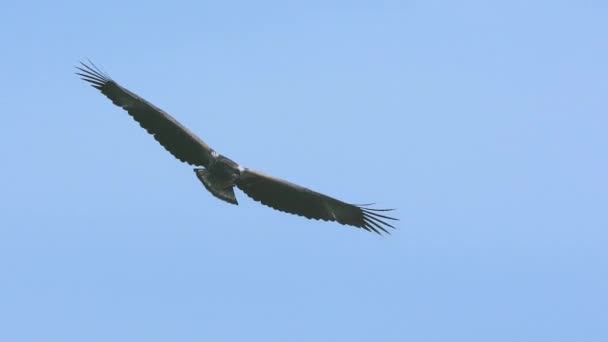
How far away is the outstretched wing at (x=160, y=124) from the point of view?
1845 centimetres

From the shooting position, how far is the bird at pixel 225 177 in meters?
18.0

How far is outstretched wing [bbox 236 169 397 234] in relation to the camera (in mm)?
18219

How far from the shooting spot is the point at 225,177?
1800 cm

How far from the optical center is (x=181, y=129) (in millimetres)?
18484

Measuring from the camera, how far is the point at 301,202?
61.2 feet

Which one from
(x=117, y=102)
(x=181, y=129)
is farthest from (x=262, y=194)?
(x=117, y=102)

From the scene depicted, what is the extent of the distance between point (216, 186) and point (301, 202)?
5.76 feet

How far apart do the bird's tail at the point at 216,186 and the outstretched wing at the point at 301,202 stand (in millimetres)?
305

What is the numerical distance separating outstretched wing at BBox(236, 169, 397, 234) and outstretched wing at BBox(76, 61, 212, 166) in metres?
0.98

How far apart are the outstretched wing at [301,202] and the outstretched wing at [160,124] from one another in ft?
3.20

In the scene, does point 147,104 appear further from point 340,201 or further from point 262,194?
point 340,201

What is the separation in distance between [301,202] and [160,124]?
122 inches

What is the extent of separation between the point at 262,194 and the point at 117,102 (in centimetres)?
338

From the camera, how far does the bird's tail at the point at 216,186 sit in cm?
1786
